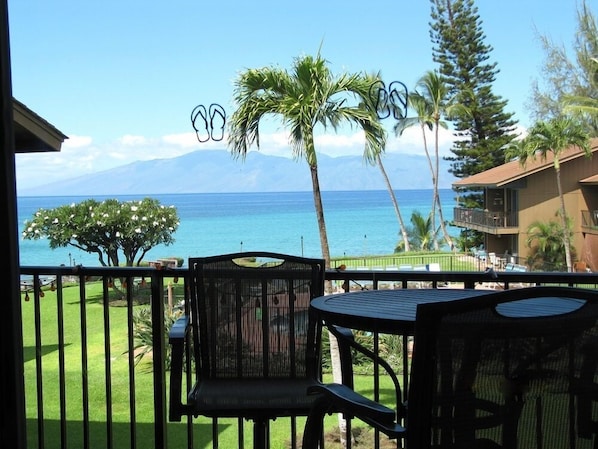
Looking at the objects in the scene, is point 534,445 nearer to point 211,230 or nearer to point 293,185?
point 211,230

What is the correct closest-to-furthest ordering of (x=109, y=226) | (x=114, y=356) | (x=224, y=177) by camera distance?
(x=114, y=356), (x=109, y=226), (x=224, y=177)

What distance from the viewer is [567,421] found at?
1198 mm

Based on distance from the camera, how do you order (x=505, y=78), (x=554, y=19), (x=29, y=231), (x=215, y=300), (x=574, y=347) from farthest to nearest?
(x=554, y=19) < (x=505, y=78) < (x=29, y=231) < (x=215, y=300) < (x=574, y=347)

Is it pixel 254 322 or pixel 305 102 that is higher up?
pixel 305 102

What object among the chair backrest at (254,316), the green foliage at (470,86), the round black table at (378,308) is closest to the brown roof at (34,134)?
the chair backrest at (254,316)

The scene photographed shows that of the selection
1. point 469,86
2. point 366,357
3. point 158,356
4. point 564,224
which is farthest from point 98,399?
point 469,86

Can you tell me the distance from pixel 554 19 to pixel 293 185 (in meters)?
35.0

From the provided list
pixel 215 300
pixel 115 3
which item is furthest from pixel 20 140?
pixel 115 3

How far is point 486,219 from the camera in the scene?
973 inches

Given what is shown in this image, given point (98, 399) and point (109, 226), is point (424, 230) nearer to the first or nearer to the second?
point (109, 226)

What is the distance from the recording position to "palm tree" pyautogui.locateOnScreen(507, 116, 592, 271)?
21.8 m

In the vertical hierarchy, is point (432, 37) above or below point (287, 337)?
above

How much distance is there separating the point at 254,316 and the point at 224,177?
74.8 m

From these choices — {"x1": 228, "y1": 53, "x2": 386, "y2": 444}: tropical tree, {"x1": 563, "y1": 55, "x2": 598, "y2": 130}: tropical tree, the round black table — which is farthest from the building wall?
the round black table
